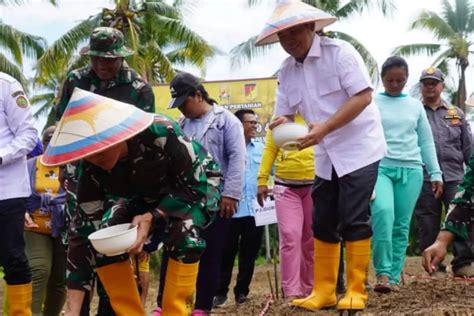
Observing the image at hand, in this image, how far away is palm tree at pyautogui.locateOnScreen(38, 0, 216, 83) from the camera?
80.7 ft

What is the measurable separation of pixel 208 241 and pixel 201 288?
0.31 metres

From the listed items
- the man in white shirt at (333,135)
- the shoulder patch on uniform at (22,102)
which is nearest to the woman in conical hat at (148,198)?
the man in white shirt at (333,135)

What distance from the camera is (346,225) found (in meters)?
4.34

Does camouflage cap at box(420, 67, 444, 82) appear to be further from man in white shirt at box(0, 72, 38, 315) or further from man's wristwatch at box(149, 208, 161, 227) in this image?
man's wristwatch at box(149, 208, 161, 227)

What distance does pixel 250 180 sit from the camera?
7.92 meters

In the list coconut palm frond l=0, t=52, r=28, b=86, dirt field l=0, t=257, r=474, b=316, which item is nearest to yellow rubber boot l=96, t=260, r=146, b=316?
dirt field l=0, t=257, r=474, b=316

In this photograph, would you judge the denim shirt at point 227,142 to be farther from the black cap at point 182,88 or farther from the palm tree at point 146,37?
the palm tree at point 146,37

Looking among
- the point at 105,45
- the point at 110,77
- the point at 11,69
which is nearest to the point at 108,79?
the point at 110,77

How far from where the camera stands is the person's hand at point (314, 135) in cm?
417

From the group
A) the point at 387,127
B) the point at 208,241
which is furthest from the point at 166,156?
the point at 387,127

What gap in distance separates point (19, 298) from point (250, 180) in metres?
3.37

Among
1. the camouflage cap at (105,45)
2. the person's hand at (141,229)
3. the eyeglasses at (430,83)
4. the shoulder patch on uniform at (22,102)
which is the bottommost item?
the person's hand at (141,229)

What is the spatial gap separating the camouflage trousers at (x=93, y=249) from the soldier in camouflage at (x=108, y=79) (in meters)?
0.67

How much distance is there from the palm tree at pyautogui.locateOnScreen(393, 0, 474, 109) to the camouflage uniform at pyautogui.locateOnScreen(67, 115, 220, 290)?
32.2 m
